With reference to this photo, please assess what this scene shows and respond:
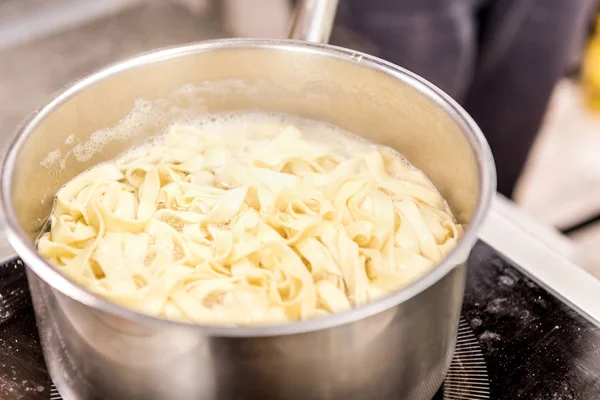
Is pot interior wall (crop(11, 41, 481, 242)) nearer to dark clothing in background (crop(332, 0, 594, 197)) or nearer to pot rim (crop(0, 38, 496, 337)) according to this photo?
pot rim (crop(0, 38, 496, 337))

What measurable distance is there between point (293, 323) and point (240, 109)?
1.71 feet

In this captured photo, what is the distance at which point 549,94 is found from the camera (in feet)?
6.27

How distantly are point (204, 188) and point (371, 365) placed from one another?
350 millimetres

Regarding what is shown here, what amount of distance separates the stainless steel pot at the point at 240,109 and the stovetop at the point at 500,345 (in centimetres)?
8

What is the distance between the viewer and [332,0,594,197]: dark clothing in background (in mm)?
1611

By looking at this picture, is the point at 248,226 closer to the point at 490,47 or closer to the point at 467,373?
the point at 467,373

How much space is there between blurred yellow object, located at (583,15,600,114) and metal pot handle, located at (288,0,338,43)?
1.86m

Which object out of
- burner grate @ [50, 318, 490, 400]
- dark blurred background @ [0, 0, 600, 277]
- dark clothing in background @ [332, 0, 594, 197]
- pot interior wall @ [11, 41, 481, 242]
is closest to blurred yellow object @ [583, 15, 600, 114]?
dark blurred background @ [0, 0, 600, 277]

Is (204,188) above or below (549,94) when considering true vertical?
above

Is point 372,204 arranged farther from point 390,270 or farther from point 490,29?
point 490,29

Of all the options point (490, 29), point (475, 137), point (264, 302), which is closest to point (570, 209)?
point (490, 29)

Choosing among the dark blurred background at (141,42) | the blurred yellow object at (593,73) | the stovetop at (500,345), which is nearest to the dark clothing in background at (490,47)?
the dark blurred background at (141,42)

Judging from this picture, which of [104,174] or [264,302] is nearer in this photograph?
[264,302]

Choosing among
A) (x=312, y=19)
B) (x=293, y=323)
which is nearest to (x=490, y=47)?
(x=312, y=19)
